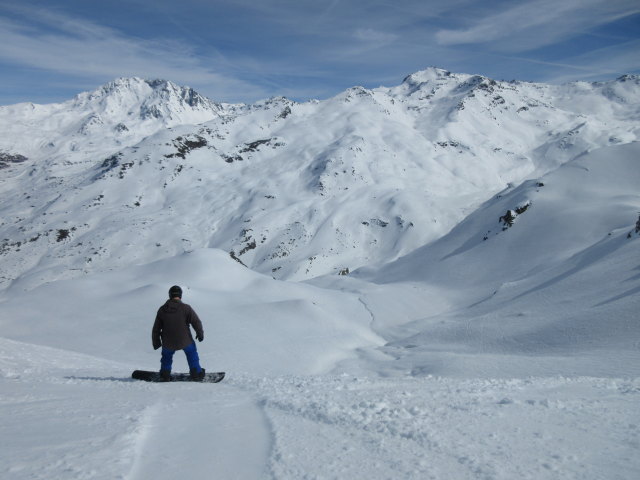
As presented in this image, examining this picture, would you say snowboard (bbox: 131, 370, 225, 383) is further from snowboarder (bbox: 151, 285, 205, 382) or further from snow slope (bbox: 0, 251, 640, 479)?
snow slope (bbox: 0, 251, 640, 479)

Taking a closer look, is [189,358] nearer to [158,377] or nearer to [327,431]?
[158,377]

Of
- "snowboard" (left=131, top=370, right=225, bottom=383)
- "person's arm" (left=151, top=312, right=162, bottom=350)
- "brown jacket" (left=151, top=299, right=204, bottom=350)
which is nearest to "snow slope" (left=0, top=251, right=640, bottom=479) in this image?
"snowboard" (left=131, top=370, right=225, bottom=383)

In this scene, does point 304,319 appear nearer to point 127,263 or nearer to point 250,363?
point 250,363

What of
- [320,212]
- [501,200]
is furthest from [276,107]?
[501,200]

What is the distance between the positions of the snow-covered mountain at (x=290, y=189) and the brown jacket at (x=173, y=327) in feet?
227

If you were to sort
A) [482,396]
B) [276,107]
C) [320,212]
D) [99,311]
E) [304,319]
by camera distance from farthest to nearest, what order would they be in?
[276,107], [320,212], [304,319], [99,311], [482,396]

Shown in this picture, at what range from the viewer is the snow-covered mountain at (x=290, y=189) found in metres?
92.9

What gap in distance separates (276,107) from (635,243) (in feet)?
561

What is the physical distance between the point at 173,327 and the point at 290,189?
11019cm

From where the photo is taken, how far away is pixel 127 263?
89.8 m

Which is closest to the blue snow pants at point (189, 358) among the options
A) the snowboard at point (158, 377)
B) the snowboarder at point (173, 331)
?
the snowboarder at point (173, 331)

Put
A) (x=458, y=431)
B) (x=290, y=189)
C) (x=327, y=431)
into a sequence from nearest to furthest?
(x=458, y=431)
(x=327, y=431)
(x=290, y=189)

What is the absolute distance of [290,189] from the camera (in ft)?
384

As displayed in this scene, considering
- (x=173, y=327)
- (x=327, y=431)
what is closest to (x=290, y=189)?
(x=173, y=327)
